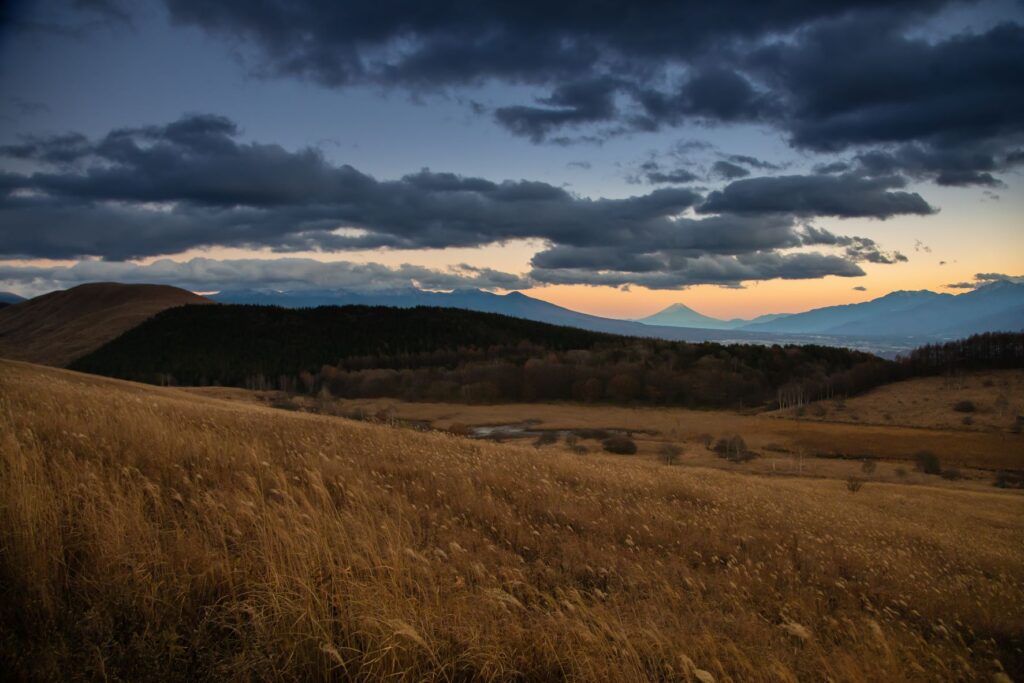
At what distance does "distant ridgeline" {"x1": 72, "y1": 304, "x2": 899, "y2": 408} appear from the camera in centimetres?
12962

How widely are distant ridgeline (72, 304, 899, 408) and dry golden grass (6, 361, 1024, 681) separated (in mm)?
120498

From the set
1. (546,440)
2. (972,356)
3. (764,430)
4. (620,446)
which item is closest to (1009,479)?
(764,430)

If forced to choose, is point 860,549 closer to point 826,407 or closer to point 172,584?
point 172,584

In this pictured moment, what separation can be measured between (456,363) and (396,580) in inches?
6150

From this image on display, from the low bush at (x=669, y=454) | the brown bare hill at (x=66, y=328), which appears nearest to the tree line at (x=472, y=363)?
the brown bare hill at (x=66, y=328)

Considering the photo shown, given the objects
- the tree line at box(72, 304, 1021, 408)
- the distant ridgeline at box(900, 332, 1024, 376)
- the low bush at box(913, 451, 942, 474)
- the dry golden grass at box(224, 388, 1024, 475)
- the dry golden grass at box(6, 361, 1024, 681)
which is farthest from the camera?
the tree line at box(72, 304, 1021, 408)

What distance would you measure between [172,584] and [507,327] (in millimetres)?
192584

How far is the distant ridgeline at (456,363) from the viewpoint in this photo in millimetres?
129625

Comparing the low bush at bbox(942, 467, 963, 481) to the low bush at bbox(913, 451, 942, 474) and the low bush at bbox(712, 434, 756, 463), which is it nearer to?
the low bush at bbox(913, 451, 942, 474)

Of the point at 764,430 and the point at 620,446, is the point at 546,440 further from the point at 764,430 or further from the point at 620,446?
the point at 764,430

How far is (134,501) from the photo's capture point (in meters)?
6.05

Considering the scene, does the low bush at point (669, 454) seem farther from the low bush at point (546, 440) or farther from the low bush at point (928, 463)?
the low bush at point (928, 463)

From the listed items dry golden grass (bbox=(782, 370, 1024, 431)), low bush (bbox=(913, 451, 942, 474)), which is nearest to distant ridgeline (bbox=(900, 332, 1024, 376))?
dry golden grass (bbox=(782, 370, 1024, 431))

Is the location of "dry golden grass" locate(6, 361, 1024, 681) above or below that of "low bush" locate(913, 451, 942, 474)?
above
